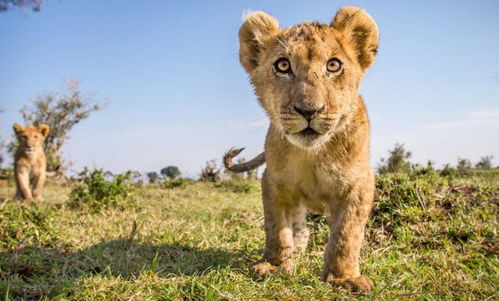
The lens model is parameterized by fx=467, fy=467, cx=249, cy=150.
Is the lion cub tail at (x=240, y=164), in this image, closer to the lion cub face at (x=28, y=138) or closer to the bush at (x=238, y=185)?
the bush at (x=238, y=185)

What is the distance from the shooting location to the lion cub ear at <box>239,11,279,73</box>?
393cm

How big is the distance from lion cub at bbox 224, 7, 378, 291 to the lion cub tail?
1.01 m

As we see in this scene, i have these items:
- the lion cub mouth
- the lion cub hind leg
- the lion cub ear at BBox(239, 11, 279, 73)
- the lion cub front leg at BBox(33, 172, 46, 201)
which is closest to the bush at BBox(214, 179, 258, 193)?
the lion cub front leg at BBox(33, 172, 46, 201)

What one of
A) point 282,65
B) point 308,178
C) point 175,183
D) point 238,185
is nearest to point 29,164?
point 175,183

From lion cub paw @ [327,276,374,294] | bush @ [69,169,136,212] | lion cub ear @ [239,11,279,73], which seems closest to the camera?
lion cub paw @ [327,276,374,294]

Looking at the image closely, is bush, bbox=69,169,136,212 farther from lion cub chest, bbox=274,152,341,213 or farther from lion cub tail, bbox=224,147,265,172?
lion cub chest, bbox=274,152,341,213

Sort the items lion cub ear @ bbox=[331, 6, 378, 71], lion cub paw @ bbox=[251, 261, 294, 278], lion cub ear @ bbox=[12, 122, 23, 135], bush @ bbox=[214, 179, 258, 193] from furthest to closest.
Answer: lion cub ear @ bbox=[12, 122, 23, 135]
bush @ bbox=[214, 179, 258, 193]
lion cub ear @ bbox=[331, 6, 378, 71]
lion cub paw @ bbox=[251, 261, 294, 278]

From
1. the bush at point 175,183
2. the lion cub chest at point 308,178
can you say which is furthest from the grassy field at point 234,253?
the bush at point 175,183

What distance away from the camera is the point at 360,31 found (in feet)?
12.6

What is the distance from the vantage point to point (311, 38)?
3.44 m

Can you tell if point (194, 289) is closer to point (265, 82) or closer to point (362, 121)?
point (265, 82)

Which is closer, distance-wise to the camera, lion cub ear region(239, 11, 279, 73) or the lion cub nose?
the lion cub nose

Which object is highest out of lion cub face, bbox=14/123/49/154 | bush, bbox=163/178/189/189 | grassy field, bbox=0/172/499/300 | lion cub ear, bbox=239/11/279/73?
lion cub ear, bbox=239/11/279/73

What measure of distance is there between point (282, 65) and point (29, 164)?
1077 cm
